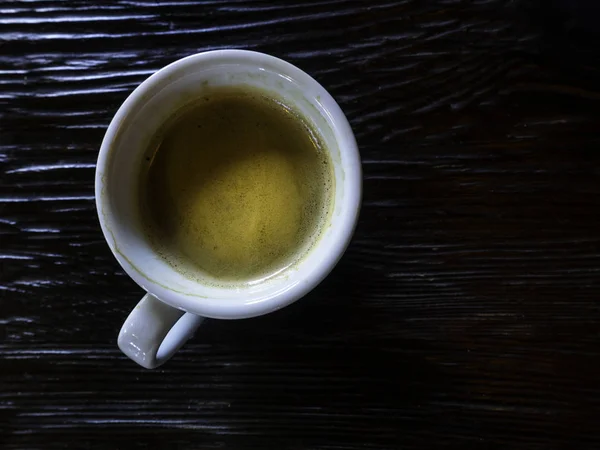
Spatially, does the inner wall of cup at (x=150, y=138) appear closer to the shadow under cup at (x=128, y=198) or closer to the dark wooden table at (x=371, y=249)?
the shadow under cup at (x=128, y=198)

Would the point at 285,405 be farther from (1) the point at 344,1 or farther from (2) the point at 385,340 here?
(1) the point at 344,1

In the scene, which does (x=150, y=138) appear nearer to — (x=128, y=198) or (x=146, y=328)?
(x=128, y=198)

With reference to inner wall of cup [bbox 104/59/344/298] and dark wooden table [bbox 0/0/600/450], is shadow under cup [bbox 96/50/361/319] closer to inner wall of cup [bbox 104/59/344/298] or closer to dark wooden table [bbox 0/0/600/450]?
inner wall of cup [bbox 104/59/344/298]

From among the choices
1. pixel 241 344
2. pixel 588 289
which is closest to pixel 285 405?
pixel 241 344

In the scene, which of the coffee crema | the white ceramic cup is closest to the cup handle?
the white ceramic cup

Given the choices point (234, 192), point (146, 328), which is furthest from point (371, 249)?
point (146, 328)

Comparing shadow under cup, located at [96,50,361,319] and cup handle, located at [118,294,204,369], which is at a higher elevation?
shadow under cup, located at [96,50,361,319]

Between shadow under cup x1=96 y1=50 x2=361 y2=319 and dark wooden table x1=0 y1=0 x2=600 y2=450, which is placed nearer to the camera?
shadow under cup x1=96 y1=50 x2=361 y2=319
